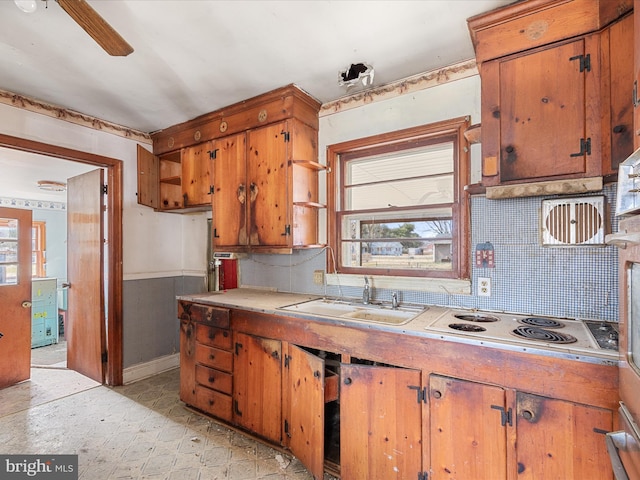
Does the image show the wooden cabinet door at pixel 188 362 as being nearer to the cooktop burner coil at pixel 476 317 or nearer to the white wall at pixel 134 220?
the white wall at pixel 134 220

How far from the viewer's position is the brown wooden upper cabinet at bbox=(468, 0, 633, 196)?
142cm

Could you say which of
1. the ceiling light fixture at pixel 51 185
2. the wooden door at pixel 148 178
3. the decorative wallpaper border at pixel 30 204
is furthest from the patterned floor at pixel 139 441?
the decorative wallpaper border at pixel 30 204

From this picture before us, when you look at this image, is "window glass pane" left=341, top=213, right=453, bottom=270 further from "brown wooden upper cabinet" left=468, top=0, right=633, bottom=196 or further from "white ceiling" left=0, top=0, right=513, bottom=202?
"white ceiling" left=0, top=0, right=513, bottom=202

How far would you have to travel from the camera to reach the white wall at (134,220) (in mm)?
2613

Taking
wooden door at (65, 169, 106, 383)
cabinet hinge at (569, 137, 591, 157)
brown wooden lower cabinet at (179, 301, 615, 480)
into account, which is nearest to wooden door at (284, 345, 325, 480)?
brown wooden lower cabinet at (179, 301, 615, 480)

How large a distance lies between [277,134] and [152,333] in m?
2.54

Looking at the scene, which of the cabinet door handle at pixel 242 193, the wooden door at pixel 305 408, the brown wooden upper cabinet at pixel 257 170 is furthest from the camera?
the cabinet door handle at pixel 242 193

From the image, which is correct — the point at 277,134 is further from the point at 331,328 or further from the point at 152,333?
the point at 152,333

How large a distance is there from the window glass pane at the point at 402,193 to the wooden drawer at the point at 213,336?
4.54 ft

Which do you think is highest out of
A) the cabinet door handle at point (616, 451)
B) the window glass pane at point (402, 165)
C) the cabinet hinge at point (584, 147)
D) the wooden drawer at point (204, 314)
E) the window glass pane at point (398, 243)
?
the window glass pane at point (402, 165)

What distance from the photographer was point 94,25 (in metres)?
1.40

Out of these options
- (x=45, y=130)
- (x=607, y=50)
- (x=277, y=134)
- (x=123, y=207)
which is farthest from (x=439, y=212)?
(x=45, y=130)

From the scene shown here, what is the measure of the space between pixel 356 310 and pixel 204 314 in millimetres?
1184

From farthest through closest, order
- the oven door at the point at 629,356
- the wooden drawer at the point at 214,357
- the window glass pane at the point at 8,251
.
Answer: the window glass pane at the point at 8,251
the wooden drawer at the point at 214,357
the oven door at the point at 629,356
